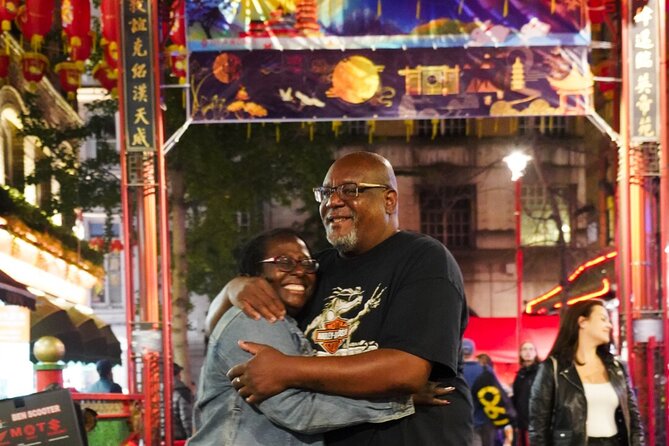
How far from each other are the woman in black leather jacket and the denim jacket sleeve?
3198 mm

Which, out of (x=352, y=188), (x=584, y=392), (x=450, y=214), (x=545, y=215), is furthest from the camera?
(x=450, y=214)

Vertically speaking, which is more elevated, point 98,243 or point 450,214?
point 450,214

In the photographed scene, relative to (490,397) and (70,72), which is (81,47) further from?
(490,397)

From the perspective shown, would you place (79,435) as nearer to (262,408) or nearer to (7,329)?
(262,408)

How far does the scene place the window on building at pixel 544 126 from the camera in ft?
126

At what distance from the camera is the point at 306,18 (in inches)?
460

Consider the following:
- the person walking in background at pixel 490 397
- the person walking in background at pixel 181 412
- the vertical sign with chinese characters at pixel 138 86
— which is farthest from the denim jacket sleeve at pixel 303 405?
the person walking in background at pixel 181 412

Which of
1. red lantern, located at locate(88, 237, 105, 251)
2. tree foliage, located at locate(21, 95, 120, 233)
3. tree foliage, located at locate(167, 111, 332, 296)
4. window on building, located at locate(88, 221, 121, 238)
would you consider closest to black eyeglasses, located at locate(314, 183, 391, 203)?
tree foliage, located at locate(21, 95, 120, 233)

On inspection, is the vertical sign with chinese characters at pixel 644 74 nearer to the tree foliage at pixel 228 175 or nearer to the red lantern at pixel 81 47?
the red lantern at pixel 81 47

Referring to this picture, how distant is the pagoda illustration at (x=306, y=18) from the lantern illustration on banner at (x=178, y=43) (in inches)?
54.8

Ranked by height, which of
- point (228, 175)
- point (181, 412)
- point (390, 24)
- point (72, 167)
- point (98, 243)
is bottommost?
point (181, 412)

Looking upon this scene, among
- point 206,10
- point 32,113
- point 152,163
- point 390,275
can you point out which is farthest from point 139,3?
point 32,113

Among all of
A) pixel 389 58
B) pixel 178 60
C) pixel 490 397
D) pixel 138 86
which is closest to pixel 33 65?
pixel 178 60

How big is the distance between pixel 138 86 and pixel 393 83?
294 cm
